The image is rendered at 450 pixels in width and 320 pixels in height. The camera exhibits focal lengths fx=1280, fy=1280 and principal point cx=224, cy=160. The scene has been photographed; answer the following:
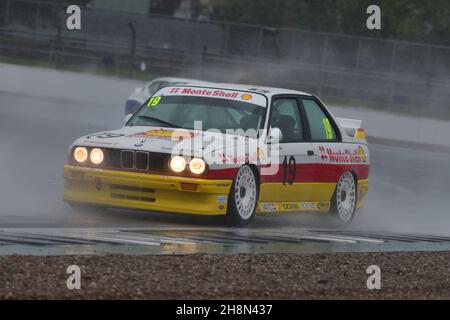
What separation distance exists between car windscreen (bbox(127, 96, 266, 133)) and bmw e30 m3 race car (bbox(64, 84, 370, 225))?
0.01m

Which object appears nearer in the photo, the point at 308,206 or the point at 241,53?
the point at 308,206

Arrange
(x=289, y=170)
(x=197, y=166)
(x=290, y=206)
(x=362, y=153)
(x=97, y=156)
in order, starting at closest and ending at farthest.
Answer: (x=197, y=166) → (x=97, y=156) → (x=289, y=170) → (x=290, y=206) → (x=362, y=153)

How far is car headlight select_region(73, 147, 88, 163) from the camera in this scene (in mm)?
12258

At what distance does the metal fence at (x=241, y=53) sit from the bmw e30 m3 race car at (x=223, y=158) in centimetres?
2122

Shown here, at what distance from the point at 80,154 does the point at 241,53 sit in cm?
2640

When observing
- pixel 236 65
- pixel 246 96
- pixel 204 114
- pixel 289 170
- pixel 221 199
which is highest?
pixel 236 65

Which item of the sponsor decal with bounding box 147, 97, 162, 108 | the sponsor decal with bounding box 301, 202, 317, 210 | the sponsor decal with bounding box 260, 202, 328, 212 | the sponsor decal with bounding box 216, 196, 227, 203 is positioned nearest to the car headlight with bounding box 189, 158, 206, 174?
the sponsor decal with bounding box 216, 196, 227, 203

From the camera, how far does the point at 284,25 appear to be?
5075 centimetres

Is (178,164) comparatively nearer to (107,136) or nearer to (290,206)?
(107,136)

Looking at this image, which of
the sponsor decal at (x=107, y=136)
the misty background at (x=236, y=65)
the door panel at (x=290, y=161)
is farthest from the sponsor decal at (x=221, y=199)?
the misty background at (x=236, y=65)

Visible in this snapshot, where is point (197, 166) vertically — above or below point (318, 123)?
below

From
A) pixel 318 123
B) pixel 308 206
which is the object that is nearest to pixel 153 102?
pixel 318 123

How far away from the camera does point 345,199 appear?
14039 mm

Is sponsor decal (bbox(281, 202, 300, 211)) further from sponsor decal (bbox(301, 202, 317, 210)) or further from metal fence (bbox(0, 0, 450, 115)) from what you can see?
metal fence (bbox(0, 0, 450, 115))
